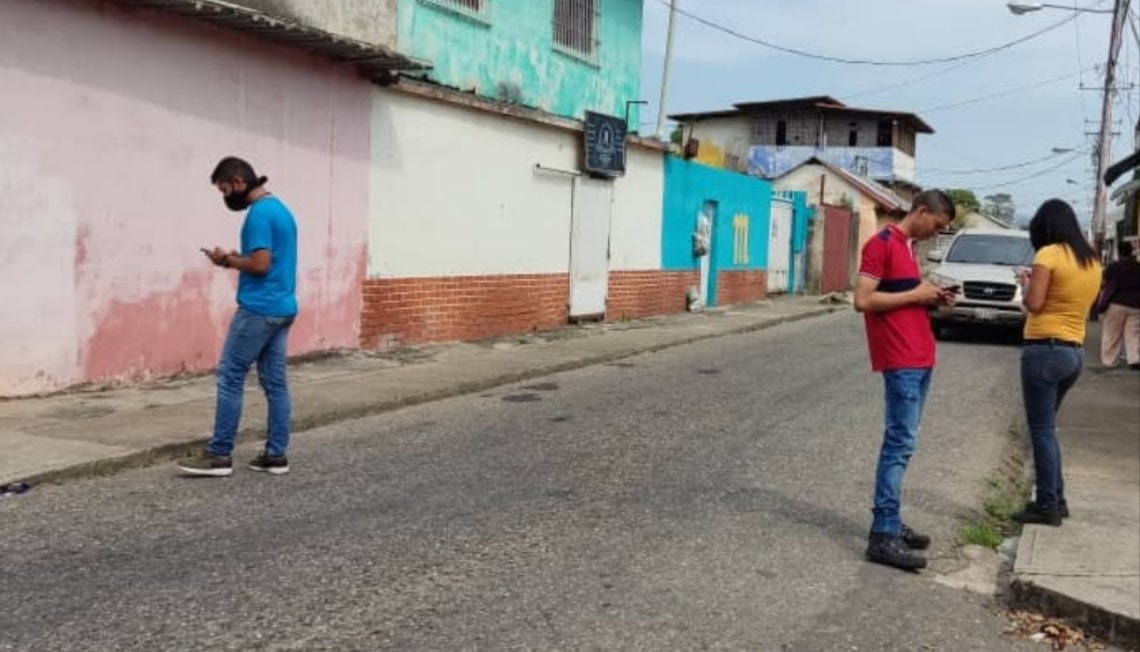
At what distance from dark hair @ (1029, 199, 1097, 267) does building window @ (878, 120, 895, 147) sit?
56.8 m

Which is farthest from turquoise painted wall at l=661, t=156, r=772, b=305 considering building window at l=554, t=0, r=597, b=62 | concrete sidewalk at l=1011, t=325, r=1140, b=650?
concrete sidewalk at l=1011, t=325, r=1140, b=650

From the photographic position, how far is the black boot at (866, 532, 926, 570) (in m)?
5.37

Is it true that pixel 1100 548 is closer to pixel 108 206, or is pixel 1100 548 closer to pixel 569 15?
pixel 108 206

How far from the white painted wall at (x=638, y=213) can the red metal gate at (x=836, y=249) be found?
13.5 m

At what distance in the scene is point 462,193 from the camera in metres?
14.0

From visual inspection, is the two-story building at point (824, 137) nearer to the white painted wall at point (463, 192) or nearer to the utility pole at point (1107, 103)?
the utility pole at point (1107, 103)

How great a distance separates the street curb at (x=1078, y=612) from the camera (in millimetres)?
4742

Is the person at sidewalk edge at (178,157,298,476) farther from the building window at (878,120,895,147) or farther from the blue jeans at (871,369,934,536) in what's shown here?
the building window at (878,120,895,147)

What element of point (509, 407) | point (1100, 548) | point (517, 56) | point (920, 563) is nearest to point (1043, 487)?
point (1100, 548)

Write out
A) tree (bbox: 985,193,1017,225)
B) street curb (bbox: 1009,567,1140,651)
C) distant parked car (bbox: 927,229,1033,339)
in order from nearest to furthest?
street curb (bbox: 1009,567,1140,651), distant parked car (bbox: 927,229,1033,339), tree (bbox: 985,193,1017,225)

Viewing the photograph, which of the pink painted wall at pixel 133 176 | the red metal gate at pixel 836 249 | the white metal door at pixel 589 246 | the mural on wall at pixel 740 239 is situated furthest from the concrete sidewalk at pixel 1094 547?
the red metal gate at pixel 836 249

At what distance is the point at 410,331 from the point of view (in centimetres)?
1324

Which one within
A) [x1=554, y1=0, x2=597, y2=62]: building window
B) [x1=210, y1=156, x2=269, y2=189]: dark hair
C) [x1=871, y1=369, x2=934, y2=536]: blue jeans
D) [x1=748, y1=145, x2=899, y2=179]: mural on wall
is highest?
[x1=748, y1=145, x2=899, y2=179]: mural on wall

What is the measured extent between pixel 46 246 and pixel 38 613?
16.7 ft
